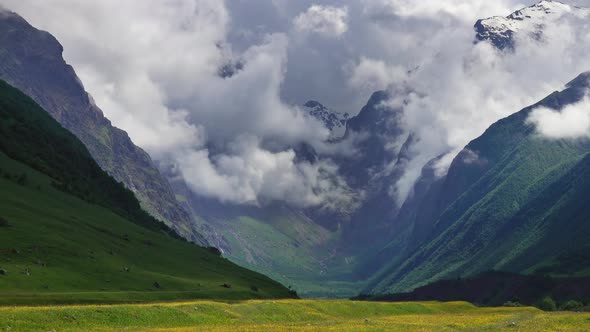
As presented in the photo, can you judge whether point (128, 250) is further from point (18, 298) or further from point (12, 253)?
point (18, 298)

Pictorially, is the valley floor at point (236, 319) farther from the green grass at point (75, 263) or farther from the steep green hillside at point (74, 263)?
the steep green hillside at point (74, 263)

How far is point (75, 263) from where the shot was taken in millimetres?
125875

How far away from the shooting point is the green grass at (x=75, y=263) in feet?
330

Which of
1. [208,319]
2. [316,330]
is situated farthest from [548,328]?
[208,319]

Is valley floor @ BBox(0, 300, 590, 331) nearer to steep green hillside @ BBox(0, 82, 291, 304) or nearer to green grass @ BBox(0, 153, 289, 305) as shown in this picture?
green grass @ BBox(0, 153, 289, 305)

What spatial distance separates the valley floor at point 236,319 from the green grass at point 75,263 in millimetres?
16927

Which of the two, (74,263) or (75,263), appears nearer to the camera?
(74,263)

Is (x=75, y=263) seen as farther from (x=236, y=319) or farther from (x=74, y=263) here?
(x=236, y=319)

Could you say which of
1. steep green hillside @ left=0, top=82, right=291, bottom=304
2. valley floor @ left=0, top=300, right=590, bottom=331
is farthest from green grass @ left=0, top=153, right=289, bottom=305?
valley floor @ left=0, top=300, right=590, bottom=331

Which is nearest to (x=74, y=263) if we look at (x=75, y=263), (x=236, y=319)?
(x=75, y=263)

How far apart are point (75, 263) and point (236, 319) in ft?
167

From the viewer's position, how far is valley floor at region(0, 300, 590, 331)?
2542 inches

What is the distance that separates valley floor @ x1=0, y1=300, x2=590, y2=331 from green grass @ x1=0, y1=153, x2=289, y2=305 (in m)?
16.9

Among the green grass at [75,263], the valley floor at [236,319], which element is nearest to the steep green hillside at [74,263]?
the green grass at [75,263]
